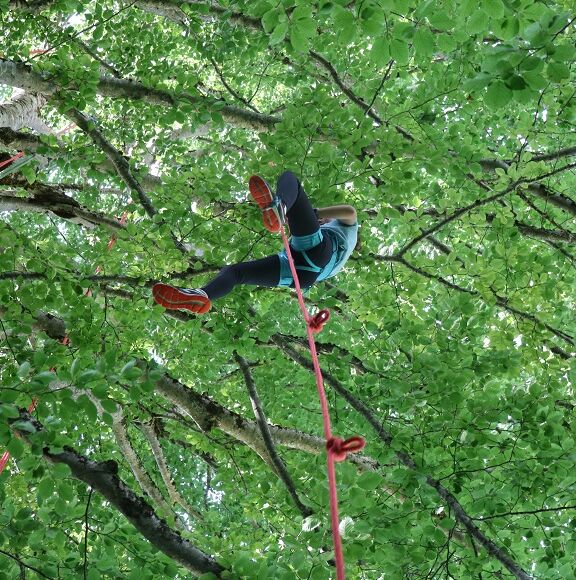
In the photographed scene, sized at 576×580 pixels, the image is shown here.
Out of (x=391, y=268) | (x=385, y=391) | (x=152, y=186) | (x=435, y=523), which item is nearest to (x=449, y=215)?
(x=391, y=268)

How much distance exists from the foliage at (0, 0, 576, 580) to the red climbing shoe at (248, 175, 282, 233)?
1.89ft

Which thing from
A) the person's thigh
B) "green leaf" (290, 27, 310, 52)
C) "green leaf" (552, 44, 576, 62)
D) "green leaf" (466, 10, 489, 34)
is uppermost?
the person's thigh

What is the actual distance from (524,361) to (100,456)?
3547mm

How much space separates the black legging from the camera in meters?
2.98

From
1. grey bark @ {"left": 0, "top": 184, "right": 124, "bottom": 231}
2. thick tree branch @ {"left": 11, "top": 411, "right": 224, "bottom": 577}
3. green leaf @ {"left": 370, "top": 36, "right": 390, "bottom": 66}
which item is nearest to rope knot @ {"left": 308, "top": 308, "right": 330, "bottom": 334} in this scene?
green leaf @ {"left": 370, "top": 36, "right": 390, "bottom": 66}

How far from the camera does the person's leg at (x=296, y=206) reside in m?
2.96

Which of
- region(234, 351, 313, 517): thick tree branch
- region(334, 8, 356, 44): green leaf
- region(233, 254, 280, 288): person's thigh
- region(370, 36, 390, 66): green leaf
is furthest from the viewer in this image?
region(234, 351, 313, 517): thick tree branch

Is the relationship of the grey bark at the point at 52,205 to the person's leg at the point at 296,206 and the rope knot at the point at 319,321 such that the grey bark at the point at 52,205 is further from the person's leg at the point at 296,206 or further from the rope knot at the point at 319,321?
the rope knot at the point at 319,321

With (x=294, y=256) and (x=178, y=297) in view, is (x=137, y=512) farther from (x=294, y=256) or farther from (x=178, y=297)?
(x=294, y=256)

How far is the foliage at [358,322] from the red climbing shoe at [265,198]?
58cm

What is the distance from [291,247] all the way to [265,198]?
0.47 m

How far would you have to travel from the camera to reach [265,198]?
121 inches

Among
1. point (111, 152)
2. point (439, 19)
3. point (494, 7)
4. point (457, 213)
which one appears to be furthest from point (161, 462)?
point (494, 7)

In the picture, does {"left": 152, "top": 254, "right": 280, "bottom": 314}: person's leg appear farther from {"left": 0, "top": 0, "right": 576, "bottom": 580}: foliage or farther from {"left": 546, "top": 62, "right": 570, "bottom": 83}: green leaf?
{"left": 546, "top": 62, "right": 570, "bottom": 83}: green leaf
